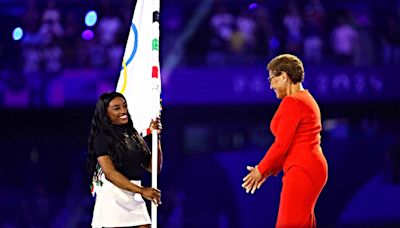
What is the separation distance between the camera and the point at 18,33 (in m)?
9.28

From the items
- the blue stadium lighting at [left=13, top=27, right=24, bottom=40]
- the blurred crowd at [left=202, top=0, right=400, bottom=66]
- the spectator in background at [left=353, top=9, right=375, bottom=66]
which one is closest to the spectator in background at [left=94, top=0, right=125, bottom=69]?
the blue stadium lighting at [left=13, top=27, right=24, bottom=40]

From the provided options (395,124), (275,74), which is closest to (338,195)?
(395,124)

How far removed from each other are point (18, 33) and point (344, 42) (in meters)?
3.71

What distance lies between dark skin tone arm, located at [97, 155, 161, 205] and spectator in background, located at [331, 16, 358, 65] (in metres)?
5.12

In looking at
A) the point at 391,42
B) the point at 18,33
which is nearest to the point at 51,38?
the point at 18,33

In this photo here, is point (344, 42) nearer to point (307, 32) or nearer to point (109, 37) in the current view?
point (307, 32)

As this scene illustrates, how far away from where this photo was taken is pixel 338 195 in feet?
29.3

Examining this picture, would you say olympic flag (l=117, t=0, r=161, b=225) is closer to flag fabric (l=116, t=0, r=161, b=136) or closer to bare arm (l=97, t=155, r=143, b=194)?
flag fabric (l=116, t=0, r=161, b=136)

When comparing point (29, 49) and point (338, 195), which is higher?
point (29, 49)

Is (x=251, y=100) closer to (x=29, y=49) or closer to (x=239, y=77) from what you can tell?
(x=239, y=77)

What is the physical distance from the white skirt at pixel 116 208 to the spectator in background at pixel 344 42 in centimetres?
506

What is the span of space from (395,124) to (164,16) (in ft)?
9.71

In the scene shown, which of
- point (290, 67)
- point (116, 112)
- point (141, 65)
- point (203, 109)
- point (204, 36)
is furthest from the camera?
point (204, 36)

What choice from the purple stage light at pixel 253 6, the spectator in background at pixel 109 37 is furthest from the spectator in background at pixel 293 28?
the spectator in background at pixel 109 37
